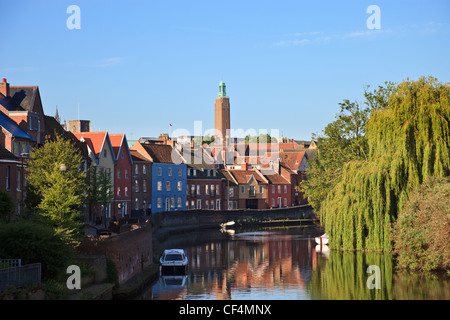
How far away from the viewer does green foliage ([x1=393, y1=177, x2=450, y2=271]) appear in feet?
135

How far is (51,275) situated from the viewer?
102 feet

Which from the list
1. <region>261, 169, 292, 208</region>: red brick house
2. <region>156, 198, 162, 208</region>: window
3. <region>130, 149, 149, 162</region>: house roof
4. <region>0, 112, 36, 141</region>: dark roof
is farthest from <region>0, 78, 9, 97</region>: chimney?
<region>261, 169, 292, 208</region>: red brick house

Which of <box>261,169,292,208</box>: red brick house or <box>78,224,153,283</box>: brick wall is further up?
<box>261,169,292,208</box>: red brick house

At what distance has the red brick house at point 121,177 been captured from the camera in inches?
3381

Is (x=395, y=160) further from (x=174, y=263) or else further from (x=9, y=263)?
(x=9, y=263)

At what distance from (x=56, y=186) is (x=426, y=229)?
2398cm

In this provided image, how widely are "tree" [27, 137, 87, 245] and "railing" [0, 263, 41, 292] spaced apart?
7.79m

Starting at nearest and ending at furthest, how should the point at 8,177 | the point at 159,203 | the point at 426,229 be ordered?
the point at 426,229 < the point at 8,177 < the point at 159,203

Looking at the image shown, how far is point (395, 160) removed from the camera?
4831 cm

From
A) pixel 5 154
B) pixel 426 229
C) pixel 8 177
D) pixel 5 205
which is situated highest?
pixel 5 154

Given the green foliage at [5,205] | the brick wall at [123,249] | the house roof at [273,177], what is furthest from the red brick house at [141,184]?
the green foliage at [5,205]

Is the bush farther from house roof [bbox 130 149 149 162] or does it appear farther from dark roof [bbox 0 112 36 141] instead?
house roof [bbox 130 149 149 162]

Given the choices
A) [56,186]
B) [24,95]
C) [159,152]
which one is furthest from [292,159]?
[56,186]

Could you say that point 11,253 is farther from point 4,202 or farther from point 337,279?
point 337,279
